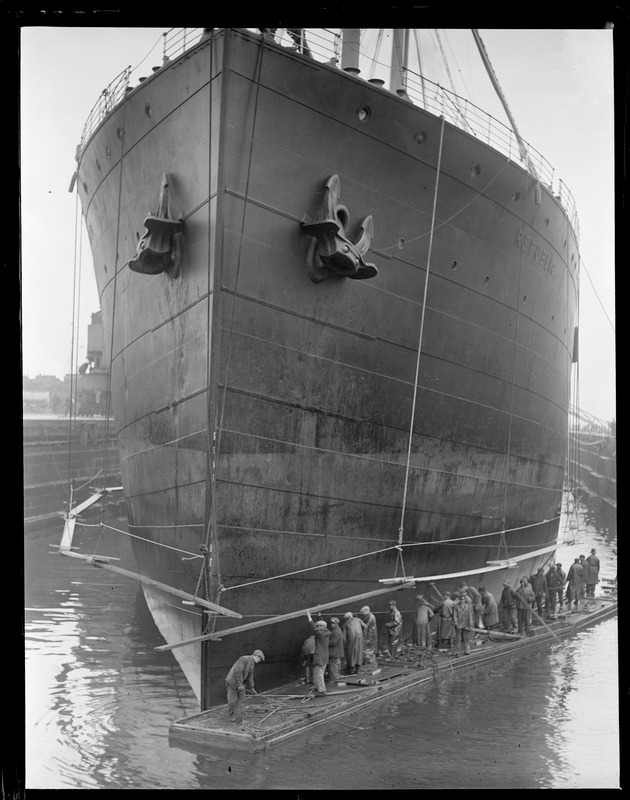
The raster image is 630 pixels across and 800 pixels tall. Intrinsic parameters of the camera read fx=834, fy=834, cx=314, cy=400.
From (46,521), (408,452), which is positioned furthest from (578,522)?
(46,521)

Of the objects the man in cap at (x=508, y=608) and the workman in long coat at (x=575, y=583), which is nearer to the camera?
the man in cap at (x=508, y=608)

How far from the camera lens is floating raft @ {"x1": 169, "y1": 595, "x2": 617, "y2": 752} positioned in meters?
5.82

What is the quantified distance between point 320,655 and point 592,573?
182 inches

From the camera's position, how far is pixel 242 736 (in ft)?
18.8

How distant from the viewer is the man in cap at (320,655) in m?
6.76

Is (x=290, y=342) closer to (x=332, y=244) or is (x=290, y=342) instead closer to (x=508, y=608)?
(x=332, y=244)

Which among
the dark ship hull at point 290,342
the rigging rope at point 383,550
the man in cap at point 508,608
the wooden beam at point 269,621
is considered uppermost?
the dark ship hull at point 290,342

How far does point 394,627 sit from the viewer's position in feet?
26.2

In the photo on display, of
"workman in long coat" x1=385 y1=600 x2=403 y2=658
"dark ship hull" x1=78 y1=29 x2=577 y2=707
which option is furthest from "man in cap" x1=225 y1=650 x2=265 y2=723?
"workman in long coat" x1=385 y1=600 x2=403 y2=658

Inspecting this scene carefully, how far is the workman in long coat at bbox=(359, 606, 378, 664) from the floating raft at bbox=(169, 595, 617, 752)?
88 mm

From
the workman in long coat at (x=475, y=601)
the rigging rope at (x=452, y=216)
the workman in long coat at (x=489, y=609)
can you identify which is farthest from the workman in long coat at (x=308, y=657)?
the rigging rope at (x=452, y=216)

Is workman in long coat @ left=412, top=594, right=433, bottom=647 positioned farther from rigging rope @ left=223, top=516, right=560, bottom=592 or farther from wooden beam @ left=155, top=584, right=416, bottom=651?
wooden beam @ left=155, top=584, right=416, bottom=651

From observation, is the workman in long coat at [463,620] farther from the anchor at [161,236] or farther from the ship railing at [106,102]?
the ship railing at [106,102]

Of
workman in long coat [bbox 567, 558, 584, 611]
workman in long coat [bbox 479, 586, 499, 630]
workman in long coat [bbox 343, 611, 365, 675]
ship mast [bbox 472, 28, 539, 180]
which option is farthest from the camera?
workman in long coat [bbox 567, 558, 584, 611]
